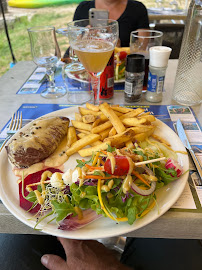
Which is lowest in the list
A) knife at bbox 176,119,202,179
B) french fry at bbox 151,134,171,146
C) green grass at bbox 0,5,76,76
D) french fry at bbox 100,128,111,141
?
green grass at bbox 0,5,76,76

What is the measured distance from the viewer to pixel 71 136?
3.62 ft

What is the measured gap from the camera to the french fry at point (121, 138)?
3.26 ft

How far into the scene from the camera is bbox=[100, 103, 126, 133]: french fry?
106 centimetres

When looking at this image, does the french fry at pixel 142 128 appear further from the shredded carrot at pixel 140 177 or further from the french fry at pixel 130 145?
the shredded carrot at pixel 140 177

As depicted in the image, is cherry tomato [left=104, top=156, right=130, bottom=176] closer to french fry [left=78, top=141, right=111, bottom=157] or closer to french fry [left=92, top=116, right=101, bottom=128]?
french fry [left=78, top=141, right=111, bottom=157]

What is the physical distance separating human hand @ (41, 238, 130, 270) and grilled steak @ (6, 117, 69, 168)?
1.34 feet

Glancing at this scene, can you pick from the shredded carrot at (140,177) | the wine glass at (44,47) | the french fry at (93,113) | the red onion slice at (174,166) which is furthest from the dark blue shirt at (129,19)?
the shredded carrot at (140,177)

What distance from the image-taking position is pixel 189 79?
1.43m

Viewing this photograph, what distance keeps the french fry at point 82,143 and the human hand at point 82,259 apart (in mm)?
411

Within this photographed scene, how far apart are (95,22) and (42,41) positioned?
37 centimetres

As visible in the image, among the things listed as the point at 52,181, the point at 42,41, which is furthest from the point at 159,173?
the point at 42,41

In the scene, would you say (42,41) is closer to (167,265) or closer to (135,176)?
(135,176)

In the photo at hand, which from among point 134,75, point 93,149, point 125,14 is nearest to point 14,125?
point 93,149

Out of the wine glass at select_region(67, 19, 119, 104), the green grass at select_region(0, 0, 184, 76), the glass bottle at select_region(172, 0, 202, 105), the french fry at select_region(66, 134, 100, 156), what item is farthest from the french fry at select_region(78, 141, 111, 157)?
the green grass at select_region(0, 0, 184, 76)
